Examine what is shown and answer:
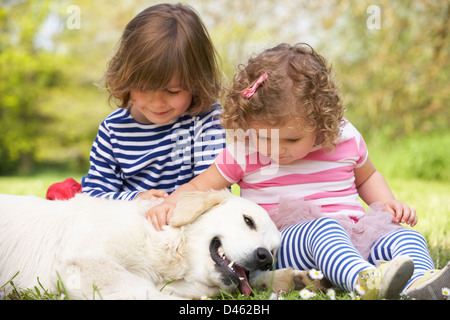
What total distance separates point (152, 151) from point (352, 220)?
4.77 ft

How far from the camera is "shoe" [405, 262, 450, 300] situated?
1.87 metres

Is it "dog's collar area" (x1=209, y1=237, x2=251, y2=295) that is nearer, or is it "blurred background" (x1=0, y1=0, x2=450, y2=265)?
"dog's collar area" (x1=209, y1=237, x2=251, y2=295)

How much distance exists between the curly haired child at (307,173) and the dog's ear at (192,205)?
9 centimetres

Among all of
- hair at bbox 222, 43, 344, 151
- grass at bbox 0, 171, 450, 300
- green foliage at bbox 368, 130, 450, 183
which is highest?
hair at bbox 222, 43, 344, 151

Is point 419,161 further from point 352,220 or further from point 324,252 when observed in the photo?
point 324,252

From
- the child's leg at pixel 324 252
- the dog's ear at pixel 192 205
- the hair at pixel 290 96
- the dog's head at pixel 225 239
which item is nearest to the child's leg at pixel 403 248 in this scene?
the child's leg at pixel 324 252

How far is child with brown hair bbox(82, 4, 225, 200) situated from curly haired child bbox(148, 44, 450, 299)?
1.07ft

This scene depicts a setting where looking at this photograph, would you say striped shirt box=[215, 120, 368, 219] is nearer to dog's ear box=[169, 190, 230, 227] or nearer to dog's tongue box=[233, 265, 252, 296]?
dog's ear box=[169, 190, 230, 227]

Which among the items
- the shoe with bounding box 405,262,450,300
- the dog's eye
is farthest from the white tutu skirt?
the shoe with bounding box 405,262,450,300

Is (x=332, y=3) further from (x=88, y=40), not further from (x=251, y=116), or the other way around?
(x=251, y=116)

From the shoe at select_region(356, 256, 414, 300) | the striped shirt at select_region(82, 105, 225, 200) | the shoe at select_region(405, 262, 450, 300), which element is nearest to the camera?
the shoe at select_region(356, 256, 414, 300)

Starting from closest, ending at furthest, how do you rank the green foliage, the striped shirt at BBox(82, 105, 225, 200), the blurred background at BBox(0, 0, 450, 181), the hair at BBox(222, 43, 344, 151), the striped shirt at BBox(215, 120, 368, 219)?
1. the hair at BBox(222, 43, 344, 151)
2. the striped shirt at BBox(215, 120, 368, 219)
3. the striped shirt at BBox(82, 105, 225, 200)
4. the green foliage
5. the blurred background at BBox(0, 0, 450, 181)
